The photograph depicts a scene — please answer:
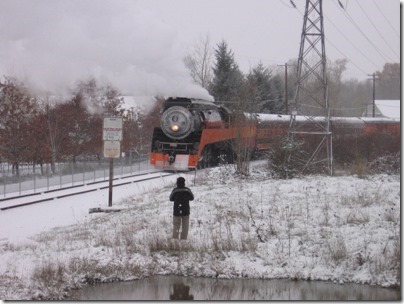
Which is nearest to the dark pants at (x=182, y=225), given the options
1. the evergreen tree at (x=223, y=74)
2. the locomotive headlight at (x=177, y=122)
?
the locomotive headlight at (x=177, y=122)

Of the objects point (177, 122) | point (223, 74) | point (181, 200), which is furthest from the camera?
point (223, 74)

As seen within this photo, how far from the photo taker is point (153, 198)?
17.5 meters

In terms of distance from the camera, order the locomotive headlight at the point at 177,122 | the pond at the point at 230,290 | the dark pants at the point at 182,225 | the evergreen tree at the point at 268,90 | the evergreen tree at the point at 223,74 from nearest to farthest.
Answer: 1. the pond at the point at 230,290
2. the dark pants at the point at 182,225
3. the locomotive headlight at the point at 177,122
4. the evergreen tree at the point at 223,74
5. the evergreen tree at the point at 268,90

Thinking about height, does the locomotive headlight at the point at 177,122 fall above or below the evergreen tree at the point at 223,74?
below

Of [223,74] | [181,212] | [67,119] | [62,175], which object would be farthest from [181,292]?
[223,74]

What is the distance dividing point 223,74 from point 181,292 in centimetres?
3652

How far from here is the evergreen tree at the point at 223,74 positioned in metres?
42.2

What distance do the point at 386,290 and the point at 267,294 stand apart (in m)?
1.74

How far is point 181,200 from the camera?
10359 mm

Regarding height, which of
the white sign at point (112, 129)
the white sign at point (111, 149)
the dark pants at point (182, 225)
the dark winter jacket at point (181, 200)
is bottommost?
the dark pants at point (182, 225)

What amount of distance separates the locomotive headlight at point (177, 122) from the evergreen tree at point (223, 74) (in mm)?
17014

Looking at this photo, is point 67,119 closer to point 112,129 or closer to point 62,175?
point 62,175

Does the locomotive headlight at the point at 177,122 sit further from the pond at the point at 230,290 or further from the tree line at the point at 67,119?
the pond at the point at 230,290

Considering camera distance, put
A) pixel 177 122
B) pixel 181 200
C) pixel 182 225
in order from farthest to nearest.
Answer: pixel 177 122 < pixel 181 200 < pixel 182 225
